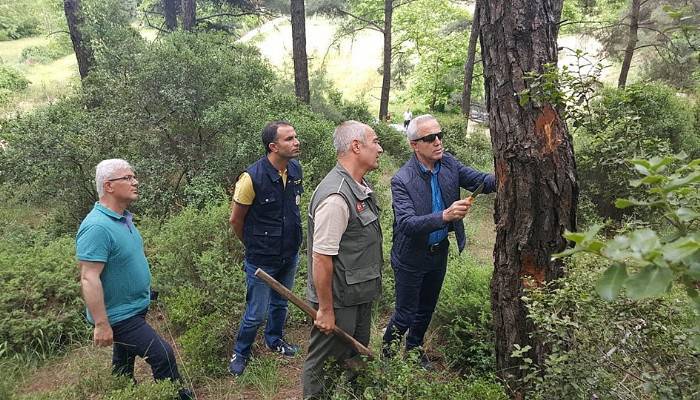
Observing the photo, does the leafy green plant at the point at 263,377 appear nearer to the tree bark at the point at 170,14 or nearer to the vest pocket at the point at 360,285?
the vest pocket at the point at 360,285

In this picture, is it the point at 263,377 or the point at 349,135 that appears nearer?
the point at 349,135

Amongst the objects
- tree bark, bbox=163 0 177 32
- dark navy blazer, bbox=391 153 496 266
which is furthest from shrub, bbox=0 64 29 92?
dark navy blazer, bbox=391 153 496 266

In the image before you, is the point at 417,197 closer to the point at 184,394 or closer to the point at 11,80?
the point at 184,394

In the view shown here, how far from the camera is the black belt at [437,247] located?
11.6 feet

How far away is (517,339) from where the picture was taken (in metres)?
2.91

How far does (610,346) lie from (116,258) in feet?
9.20

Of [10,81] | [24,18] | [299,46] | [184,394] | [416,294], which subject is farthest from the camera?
[24,18]

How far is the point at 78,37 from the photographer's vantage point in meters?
11.5

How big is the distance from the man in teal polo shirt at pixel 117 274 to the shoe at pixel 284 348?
4.00 ft

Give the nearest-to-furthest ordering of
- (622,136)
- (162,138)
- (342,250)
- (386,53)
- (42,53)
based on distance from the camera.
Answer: (622,136), (342,250), (162,138), (386,53), (42,53)

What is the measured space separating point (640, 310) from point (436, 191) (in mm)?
1610

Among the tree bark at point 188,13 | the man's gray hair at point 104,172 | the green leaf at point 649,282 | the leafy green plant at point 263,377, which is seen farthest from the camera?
the tree bark at point 188,13

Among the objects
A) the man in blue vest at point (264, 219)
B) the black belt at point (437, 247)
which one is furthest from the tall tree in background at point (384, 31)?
the black belt at point (437, 247)

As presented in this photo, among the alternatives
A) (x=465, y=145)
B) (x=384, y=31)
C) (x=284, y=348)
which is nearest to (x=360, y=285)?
(x=284, y=348)
